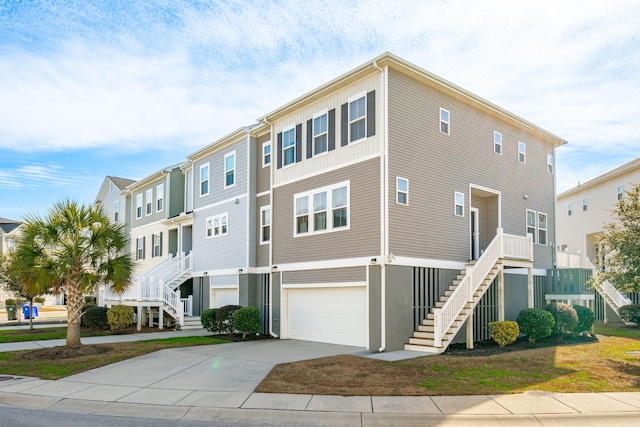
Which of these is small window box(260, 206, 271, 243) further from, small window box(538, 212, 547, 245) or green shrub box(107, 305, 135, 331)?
small window box(538, 212, 547, 245)

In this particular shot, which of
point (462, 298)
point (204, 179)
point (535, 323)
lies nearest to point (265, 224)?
point (204, 179)

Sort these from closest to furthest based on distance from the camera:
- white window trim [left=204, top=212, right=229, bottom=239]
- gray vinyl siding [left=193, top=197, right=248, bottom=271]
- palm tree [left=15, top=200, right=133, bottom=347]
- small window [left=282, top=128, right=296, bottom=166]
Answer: palm tree [left=15, top=200, right=133, bottom=347] < small window [left=282, top=128, right=296, bottom=166] < gray vinyl siding [left=193, top=197, right=248, bottom=271] < white window trim [left=204, top=212, right=229, bottom=239]

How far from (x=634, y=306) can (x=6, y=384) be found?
83.7ft

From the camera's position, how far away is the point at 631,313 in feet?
83.0

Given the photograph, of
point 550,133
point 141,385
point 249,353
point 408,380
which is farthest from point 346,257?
point 550,133

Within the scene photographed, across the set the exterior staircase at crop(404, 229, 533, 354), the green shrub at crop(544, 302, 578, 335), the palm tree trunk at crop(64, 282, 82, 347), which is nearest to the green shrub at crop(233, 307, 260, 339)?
the palm tree trunk at crop(64, 282, 82, 347)

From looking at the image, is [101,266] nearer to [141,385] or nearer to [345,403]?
[141,385]

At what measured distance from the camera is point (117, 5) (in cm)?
1283

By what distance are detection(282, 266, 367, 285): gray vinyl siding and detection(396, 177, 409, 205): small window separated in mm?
2447

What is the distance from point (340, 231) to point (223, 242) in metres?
8.25

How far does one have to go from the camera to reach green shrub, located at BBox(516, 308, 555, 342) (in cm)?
1864

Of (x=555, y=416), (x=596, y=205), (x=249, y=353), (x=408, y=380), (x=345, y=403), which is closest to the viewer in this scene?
(x=555, y=416)

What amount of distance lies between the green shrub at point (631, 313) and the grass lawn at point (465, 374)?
10263 mm

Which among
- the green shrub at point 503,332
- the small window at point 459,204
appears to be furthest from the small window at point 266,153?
the green shrub at point 503,332
